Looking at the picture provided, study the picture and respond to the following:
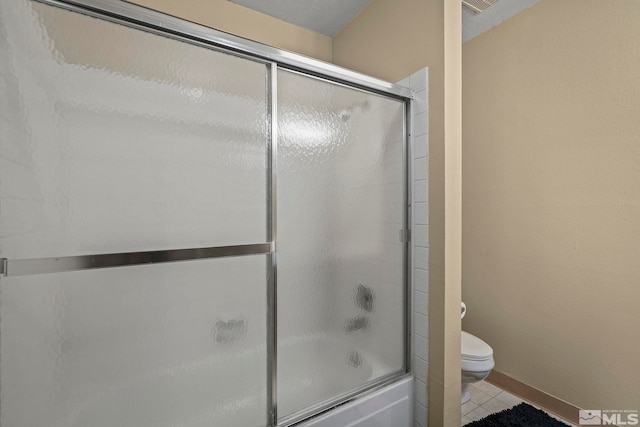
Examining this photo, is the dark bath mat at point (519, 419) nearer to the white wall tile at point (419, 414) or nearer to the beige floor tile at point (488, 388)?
the beige floor tile at point (488, 388)

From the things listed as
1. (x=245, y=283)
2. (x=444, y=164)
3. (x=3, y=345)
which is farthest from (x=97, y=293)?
(x=444, y=164)

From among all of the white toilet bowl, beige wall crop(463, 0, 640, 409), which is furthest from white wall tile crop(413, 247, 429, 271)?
beige wall crop(463, 0, 640, 409)

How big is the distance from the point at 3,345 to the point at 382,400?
4.57 feet

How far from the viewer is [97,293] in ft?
2.91

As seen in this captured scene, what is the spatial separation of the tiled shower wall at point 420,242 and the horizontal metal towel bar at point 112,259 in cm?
80

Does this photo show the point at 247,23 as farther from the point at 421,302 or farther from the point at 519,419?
the point at 519,419

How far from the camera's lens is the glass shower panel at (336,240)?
1216 millimetres

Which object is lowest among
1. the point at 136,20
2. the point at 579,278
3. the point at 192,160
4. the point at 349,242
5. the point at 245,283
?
the point at 579,278

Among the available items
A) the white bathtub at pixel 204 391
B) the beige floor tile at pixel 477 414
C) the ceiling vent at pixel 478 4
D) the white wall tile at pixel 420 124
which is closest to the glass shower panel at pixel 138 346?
the white bathtub at pixel 204 391

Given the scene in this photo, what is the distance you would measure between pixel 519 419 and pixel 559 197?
131 cm

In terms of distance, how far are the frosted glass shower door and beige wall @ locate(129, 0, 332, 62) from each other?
3.18ft

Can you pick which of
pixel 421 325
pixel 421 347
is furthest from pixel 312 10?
pixel 421 347

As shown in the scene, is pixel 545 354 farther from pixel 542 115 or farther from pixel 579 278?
pixel 542 115

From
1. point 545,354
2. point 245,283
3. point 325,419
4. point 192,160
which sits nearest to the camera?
point 192,160
